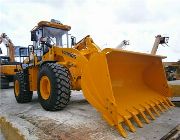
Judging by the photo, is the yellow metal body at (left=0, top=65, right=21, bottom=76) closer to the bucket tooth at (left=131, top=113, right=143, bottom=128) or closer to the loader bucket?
the loader bucket

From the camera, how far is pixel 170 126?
4680 mm

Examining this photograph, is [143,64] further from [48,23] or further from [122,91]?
[48,23]

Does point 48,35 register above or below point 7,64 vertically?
above

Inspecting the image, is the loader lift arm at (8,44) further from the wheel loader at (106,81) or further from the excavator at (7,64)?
the wheel loader at (106,81)

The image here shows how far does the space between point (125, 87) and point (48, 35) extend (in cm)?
303

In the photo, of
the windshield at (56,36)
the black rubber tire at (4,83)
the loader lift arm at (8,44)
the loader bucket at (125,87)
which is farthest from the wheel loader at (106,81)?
the loader lift arm at (8,44)

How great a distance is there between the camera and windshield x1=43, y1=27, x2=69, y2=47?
7.52 meters

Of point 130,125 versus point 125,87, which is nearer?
point 130,125

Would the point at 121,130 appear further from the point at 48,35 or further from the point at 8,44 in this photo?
the point at 8,44

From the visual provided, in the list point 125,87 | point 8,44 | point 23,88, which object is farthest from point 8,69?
point 125,87

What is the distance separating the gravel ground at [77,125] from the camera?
4176 millimetres

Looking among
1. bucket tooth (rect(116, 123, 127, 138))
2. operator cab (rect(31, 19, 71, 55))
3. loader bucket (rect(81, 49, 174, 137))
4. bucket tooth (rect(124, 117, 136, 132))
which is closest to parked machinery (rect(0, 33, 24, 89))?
operator cab (rect(31, 19, 71, 55))

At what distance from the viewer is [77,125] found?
15.1 feet

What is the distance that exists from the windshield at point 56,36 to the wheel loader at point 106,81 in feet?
0.35
